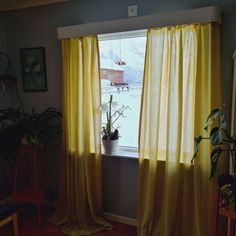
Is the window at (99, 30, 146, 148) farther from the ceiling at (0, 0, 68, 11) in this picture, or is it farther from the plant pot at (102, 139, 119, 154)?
the ceiling at (0, 0, 68, 11)

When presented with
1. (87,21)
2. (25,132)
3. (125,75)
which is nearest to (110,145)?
(125,75)

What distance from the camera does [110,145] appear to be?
236cm

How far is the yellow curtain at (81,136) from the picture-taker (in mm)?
2281

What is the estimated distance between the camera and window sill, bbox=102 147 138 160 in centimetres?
231

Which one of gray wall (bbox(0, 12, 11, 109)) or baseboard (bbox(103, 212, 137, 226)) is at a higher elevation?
gray wall (bbox(0, 12, 11, 109))

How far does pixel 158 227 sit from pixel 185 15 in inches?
71.1

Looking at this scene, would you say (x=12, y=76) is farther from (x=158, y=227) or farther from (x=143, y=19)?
(x=158, y=227)

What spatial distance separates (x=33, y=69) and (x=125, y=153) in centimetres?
139

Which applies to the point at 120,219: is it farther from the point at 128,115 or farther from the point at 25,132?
the point at 25,132

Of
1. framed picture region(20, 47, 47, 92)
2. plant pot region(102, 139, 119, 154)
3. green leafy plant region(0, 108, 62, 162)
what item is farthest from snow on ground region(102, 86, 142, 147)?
framed picture region(20, 47, 47, 92)

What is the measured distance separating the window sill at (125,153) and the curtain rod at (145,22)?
1148 millimetres

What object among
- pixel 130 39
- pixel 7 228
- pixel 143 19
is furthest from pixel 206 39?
pixel 7 228

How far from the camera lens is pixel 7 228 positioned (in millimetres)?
2436

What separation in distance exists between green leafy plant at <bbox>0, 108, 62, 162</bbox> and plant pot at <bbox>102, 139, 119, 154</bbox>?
0.50 meters
